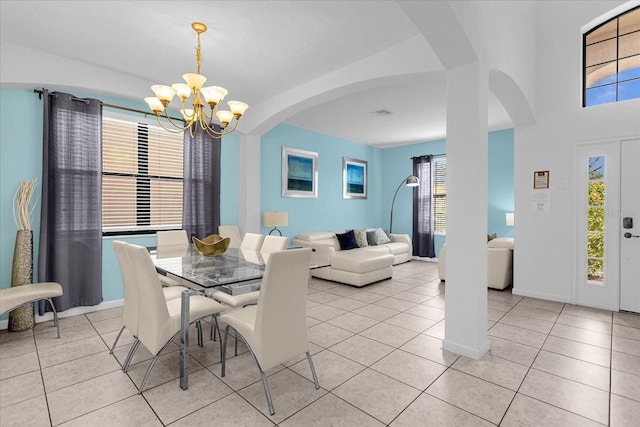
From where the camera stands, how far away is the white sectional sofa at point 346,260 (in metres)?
4.91

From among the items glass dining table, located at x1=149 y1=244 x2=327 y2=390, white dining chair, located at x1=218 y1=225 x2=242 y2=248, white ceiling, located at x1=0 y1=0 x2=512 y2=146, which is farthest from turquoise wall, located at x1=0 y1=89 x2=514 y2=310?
glass dining table, located at x1=149 y1=244 x2=327 y2=390

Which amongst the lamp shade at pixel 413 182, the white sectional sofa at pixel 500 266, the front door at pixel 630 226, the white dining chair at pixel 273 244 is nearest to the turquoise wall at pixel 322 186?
the lamp shade at pixel 413 182

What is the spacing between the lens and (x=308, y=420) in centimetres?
183

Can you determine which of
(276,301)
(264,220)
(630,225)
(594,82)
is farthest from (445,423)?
(594,82)

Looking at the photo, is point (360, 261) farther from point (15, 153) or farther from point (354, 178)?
point (15, 153)

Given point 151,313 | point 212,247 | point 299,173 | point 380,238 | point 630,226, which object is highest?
point 299,173

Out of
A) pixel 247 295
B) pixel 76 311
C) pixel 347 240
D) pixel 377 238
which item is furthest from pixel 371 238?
pixel 76 311

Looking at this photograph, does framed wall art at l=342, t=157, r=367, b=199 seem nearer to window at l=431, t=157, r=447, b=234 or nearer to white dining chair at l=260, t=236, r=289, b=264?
window at l=431, t=157, r=447, b=234

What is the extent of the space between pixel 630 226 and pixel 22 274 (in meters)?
6.55

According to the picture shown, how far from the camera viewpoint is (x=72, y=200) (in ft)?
11.5

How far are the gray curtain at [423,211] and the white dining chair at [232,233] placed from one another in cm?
422

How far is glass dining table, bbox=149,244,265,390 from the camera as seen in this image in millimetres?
2072

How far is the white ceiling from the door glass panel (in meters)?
2.04

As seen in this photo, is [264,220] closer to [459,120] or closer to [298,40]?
[298,40]
